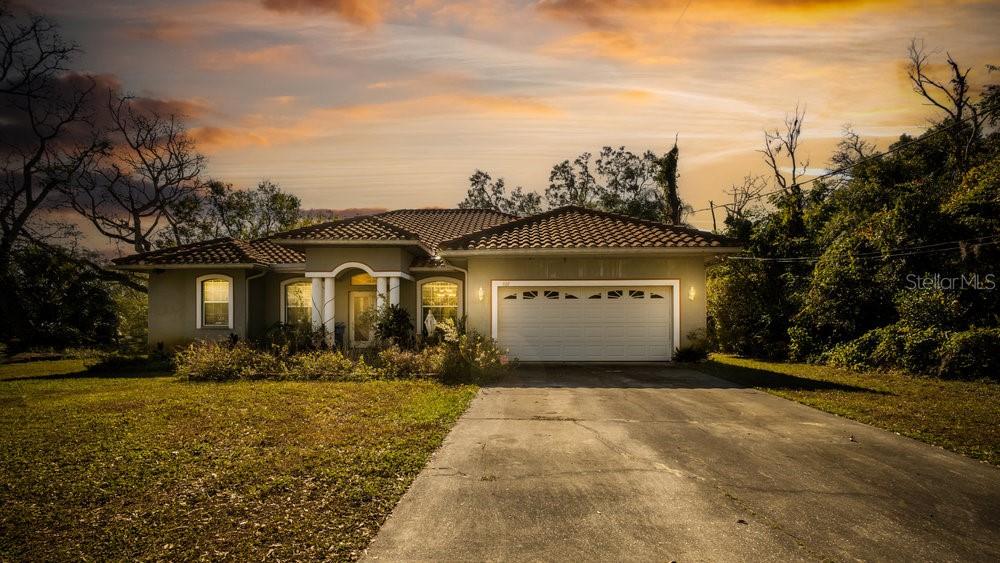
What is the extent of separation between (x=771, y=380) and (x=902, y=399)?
2.58 m

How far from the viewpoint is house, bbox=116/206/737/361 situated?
13.8 m

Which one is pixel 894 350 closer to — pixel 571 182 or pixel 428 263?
pixel 428 263

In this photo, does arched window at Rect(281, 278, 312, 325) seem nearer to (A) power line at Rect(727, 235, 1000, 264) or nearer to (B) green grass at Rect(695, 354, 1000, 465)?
(B) green grass at Rect(695, 354, 1000, 465)

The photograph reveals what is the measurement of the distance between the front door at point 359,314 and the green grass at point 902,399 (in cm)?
1030

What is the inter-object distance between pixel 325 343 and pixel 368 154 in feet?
19.5

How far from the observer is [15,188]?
25.2m

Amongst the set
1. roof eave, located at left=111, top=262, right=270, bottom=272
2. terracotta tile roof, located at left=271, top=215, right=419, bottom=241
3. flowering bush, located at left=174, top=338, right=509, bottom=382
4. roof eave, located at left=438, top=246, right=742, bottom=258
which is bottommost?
flowering bush, located at left=174, top=338, right=509, bottom=382

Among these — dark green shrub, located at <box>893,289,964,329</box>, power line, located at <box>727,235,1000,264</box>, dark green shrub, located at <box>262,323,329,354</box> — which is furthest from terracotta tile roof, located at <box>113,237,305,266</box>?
dark green shrub, located at <box>893,289,964,329</box>

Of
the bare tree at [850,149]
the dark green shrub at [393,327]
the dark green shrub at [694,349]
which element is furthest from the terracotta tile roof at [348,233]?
the bare tree at [850,149]

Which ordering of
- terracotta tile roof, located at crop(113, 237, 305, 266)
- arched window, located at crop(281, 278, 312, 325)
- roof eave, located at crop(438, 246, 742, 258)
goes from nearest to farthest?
1. roof eave, located at crop(438, 246, 742, 258)
2. terracotta tile roof, located at crop(113, 237, 305, 266)
3. arched window, located at crop(281, 278, 312, 325)

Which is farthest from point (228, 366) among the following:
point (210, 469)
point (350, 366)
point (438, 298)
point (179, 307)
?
point (210, 469)

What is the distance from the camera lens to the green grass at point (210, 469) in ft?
12.4

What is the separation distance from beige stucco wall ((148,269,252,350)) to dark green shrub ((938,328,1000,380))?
19.4 metres

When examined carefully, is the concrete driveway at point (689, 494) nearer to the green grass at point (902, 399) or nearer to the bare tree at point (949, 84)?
the green grass at point (902, 399)
